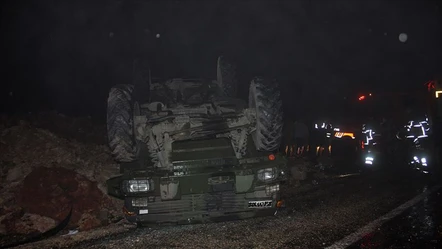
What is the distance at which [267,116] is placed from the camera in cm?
551

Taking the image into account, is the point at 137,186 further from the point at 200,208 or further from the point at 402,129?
the point at 402,129

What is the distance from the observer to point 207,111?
598 cm

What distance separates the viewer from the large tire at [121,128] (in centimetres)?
525

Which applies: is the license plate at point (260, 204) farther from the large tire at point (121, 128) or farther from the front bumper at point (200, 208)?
the large tire at point (121, 128)

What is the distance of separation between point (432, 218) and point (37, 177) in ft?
24.9

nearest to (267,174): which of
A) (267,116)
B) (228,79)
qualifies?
(267,116)

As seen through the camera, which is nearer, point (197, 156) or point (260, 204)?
point (260, 204)

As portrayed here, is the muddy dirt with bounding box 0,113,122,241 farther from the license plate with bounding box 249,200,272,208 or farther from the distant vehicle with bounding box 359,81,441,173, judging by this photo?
the distant vehicle with bounding box 359,81,441,173

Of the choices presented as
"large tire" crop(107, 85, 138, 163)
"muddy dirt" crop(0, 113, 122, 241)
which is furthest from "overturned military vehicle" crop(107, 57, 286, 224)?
"muddy dirt" crop(0, 113, 122, 241)

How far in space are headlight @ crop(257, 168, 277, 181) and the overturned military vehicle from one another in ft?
0.04

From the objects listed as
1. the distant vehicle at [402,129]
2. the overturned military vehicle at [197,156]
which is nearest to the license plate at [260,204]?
the overturned military vehicle at [197,156]

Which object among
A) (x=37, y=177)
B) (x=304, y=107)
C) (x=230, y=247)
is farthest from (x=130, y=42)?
(x=230, y=247)

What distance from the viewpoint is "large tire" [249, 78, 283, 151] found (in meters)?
5.52

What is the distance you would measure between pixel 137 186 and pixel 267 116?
231 cm
